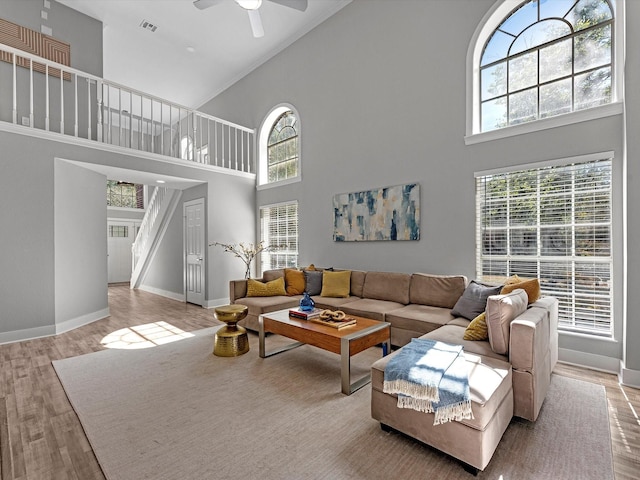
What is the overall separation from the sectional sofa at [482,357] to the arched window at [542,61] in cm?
214

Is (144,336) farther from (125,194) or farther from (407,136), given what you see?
(125,194)

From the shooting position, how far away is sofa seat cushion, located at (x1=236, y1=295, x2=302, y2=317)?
4254 mm

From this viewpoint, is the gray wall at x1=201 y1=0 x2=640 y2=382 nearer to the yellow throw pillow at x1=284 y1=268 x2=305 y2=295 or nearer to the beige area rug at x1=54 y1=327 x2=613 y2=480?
the yellow throw pillow at x1=284 y1=268 x2=305 y2=295

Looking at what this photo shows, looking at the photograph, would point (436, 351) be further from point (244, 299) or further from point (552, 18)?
point (552, 18)

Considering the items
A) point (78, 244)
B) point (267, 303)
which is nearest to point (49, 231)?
point (78, 244)

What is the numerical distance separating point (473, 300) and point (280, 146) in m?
5.07

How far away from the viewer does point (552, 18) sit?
11.8ft

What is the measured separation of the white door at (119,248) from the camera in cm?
1027

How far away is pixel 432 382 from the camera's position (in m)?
1.83

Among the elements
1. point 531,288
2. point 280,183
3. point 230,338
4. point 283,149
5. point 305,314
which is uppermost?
point 283,149

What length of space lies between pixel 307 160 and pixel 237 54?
3.12 meters

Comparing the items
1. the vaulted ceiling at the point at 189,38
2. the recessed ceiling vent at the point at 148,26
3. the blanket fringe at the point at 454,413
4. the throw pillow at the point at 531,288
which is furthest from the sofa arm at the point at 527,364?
the recessed ceiling vent at the point at 148,26

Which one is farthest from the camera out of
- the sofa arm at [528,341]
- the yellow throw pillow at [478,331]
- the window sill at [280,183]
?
the window sill at [280,183]

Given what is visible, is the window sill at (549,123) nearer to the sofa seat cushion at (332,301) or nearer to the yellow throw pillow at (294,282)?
the sofa seat cushion at (332,301)
